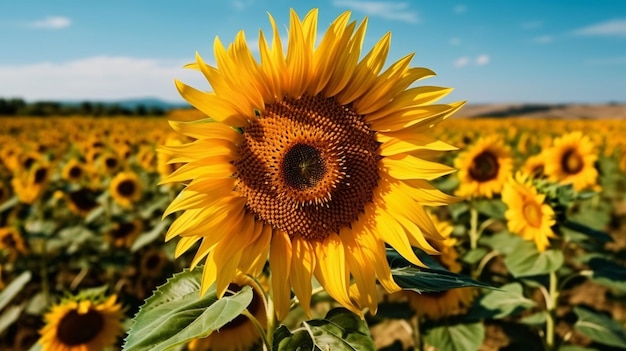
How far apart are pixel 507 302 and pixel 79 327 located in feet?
8.73

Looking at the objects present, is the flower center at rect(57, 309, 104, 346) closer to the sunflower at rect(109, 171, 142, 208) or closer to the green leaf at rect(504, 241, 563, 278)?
the green leaf at rect(504, 241, 563, 278)

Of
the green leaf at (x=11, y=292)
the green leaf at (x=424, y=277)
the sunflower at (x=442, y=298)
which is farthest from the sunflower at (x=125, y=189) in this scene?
the green leaf at (x=424, y=277)

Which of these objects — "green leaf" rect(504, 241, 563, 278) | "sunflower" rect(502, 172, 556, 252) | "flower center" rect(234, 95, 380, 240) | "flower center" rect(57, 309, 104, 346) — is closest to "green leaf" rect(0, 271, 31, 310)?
"flower center" rect(57, 309, 104, 346)

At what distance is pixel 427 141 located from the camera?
171 centimetres

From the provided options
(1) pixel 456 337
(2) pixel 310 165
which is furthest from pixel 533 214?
(2) pixel 310 165

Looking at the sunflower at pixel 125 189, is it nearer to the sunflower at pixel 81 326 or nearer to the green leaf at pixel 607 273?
the sunflower at pixel 81 326

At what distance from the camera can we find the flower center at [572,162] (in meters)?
5.42

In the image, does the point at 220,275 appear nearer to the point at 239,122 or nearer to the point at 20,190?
the point at 239,122

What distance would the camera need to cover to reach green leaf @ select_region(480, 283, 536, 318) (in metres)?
2.95

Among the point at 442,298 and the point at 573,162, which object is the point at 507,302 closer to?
the point at 442,298

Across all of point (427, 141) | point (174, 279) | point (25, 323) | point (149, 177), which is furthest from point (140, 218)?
point (427, 141)

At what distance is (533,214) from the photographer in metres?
3.26

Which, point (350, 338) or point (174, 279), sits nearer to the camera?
point (350, 338)

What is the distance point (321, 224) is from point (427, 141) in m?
0.48
